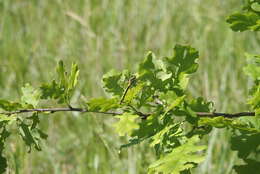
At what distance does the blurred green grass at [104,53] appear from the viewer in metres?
2.44

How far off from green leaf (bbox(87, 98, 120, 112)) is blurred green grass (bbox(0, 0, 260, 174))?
38.8 inches

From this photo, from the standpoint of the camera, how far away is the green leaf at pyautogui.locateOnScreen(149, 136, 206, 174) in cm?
104

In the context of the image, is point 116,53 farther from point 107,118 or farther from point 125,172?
point 125,172

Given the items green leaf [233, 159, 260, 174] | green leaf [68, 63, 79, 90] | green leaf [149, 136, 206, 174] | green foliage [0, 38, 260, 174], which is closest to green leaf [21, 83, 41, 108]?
green foliage [0, 38, 260, 174]

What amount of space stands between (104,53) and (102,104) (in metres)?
2.23

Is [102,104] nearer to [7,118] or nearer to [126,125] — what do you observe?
[126,125]

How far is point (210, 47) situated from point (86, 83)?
82 centimetres

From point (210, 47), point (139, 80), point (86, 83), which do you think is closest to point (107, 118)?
point (86, 83)

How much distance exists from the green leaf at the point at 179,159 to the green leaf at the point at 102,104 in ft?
0.51

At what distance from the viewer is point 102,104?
3.69 feet

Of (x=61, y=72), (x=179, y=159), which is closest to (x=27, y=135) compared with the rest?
(x=61, y=72)

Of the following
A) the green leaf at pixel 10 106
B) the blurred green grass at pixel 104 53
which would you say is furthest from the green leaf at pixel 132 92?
the blurred green grass at pixel 104 53

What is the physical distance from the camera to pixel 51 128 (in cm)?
266

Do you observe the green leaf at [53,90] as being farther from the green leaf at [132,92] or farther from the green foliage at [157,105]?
the green leaf at [132,92]
